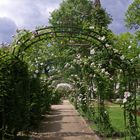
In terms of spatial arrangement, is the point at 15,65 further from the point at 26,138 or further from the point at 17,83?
the point at 26,138

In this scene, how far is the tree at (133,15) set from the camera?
4125 cm

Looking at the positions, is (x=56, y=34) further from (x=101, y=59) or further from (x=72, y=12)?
(x=72, y=12)

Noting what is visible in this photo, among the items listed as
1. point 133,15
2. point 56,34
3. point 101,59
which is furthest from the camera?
point 133,15

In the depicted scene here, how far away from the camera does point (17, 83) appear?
14492 mm

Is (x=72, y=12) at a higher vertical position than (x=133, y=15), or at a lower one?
higher

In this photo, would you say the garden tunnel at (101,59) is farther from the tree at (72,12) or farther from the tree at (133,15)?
the tree at (72,12)

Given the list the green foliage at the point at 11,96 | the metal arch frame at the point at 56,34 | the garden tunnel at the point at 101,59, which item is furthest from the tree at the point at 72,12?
the green foliage at the point at 11,96

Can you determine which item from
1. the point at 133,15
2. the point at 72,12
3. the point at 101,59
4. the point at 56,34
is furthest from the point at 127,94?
the point at 72,12

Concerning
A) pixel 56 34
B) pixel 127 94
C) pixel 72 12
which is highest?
pixel 72 12

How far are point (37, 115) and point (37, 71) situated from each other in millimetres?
2173

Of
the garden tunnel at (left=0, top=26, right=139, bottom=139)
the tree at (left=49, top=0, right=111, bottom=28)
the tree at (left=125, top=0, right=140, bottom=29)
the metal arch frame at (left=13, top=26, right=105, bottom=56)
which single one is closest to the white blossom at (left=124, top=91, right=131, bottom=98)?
the garden tunnel at (left=0, top=26, right=139, bottom=139)

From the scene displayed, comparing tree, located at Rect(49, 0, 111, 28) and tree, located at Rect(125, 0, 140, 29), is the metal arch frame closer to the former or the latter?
tree, located at Rect(125, 0, 140, 29)

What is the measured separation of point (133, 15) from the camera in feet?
137

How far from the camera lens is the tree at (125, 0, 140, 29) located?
135 ft
